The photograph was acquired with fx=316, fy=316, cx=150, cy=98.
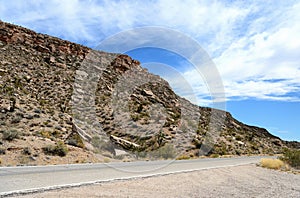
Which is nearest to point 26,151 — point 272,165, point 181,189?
point 181,189

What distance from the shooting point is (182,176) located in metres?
13.0

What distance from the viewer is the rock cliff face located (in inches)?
904

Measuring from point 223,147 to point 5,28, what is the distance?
3430 centimetres

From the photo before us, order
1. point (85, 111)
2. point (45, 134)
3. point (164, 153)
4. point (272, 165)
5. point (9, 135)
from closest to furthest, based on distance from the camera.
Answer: point (9, 135) → point (272, 165) → point (45, 134) → point (164, 153) → point (85, 111)

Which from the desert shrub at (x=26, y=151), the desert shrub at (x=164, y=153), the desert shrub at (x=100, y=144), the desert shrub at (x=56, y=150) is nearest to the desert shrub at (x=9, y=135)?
the desert shrub at (x=26, y=151)

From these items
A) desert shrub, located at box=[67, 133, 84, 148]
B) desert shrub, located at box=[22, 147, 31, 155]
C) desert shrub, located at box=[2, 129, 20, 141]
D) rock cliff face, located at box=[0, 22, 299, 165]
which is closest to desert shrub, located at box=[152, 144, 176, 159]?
rock cliff face, located at box=[0, 22, 299, 165]

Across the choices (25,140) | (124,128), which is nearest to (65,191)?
(25,140)

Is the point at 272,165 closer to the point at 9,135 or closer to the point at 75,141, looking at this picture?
the point at 75,141

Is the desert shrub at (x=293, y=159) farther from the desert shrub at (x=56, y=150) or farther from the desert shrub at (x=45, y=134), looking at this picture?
the desert shrub at (x=45, y=134)

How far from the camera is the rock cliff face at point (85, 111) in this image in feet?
75.4

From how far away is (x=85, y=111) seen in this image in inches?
1319

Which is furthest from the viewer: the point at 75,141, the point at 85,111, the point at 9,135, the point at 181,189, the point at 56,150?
the point at 85,111

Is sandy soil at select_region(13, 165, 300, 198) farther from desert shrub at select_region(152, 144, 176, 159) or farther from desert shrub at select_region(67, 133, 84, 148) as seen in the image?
desert shrub at select_region(152, 144, 176, 159)

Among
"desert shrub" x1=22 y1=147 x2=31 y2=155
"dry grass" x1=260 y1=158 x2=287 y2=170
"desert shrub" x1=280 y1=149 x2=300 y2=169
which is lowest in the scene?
"desert shrub" x1=22 y1=147 x2=31 y2=155
